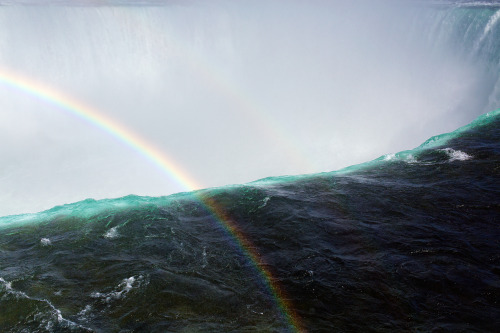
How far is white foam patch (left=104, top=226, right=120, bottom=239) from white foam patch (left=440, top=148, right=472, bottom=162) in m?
8.47

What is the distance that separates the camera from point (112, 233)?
7.09 metres

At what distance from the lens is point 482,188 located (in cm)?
789

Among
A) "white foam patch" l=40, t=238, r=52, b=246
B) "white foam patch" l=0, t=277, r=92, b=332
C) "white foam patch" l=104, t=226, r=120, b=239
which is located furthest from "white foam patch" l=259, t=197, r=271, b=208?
"white foam patch" l=0, t=277, r=92, b=332

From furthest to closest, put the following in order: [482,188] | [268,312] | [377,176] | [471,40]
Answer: [471,40], [377,176], [482,188], [268,312]

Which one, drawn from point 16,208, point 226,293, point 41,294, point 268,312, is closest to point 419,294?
point 268,312

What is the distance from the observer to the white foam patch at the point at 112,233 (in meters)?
6.96

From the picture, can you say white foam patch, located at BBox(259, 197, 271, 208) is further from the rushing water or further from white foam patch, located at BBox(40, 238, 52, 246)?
white foam patch, located at BBox(40, 238, 52, 246)

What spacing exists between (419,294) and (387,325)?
2.76 feet

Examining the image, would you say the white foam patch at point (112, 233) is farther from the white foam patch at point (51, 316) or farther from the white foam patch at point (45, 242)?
the white foam patch at point (51, 316)

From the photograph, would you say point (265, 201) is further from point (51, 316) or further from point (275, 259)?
point (51, 316)

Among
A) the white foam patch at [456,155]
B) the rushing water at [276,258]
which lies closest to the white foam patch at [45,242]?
the rushing water at [276,258]

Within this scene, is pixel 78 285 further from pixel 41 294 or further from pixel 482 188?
pixel 482 188

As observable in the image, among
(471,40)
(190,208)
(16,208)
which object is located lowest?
(190,208)

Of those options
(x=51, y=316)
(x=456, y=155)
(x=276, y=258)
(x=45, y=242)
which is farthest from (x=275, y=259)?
(x=456, y=155)
